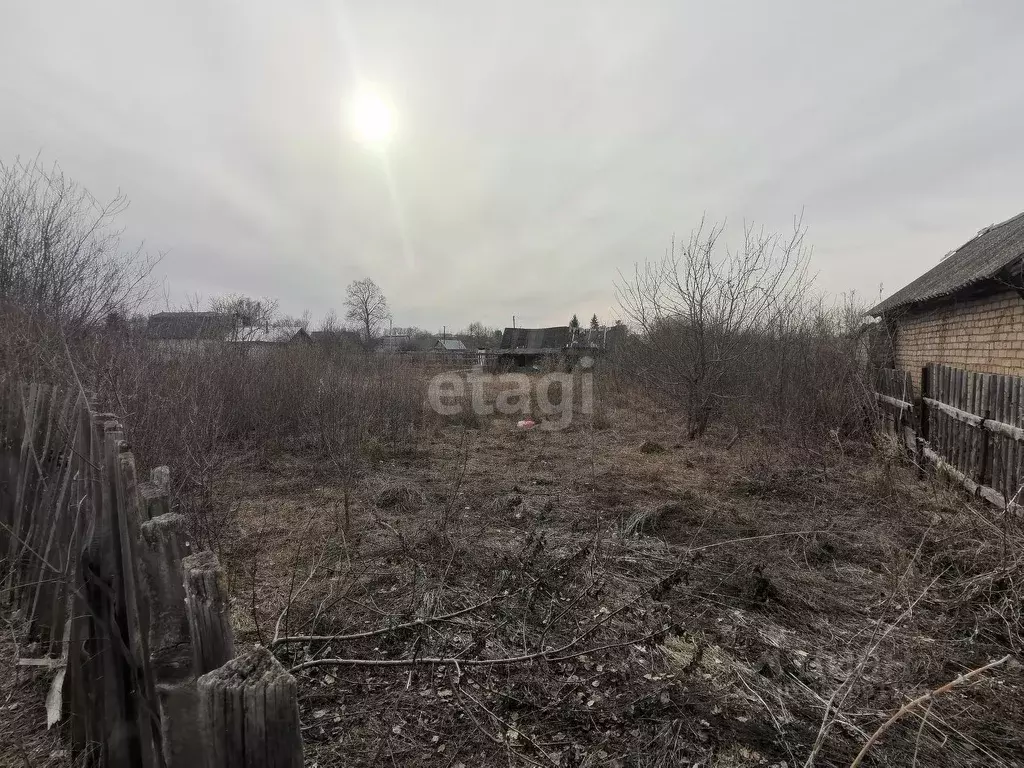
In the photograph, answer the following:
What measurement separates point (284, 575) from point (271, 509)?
197cm

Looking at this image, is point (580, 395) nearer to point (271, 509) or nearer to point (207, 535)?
point (271, 509)

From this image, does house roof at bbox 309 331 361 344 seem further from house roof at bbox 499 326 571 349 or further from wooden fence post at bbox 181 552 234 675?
house roof at bbox 499 326 571 349

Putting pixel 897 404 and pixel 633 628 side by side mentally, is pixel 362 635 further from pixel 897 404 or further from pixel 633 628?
pixel 897 404

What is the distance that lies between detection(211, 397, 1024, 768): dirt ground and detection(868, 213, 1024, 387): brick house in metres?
1.99

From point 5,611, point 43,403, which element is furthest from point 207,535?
point 43,403

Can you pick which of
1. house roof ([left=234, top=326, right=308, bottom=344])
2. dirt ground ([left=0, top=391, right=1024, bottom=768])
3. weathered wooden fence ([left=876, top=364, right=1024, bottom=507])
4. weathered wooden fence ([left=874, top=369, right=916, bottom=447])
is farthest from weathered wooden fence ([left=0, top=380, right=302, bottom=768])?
weathered wooden fence ([left=874, top=369, right=916, bottom=447])

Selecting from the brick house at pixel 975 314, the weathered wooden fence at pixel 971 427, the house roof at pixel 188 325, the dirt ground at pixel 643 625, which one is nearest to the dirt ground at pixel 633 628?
the dirt ground at pixel 643 625

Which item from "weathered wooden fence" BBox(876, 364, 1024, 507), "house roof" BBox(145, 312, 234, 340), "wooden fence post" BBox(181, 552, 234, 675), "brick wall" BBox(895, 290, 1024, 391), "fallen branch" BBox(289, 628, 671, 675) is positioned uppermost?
"house roof" BBox(145, 312, 234, 340)

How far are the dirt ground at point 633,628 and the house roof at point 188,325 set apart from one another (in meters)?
2.98

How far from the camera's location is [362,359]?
10.2m

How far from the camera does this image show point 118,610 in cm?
153

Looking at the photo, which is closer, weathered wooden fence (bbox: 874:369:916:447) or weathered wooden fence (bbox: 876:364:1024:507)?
weathered wooden fence (bbox: 876:364:1024:507)

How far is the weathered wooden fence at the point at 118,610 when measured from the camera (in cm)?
67

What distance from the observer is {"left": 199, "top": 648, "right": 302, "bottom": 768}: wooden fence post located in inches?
25.3
